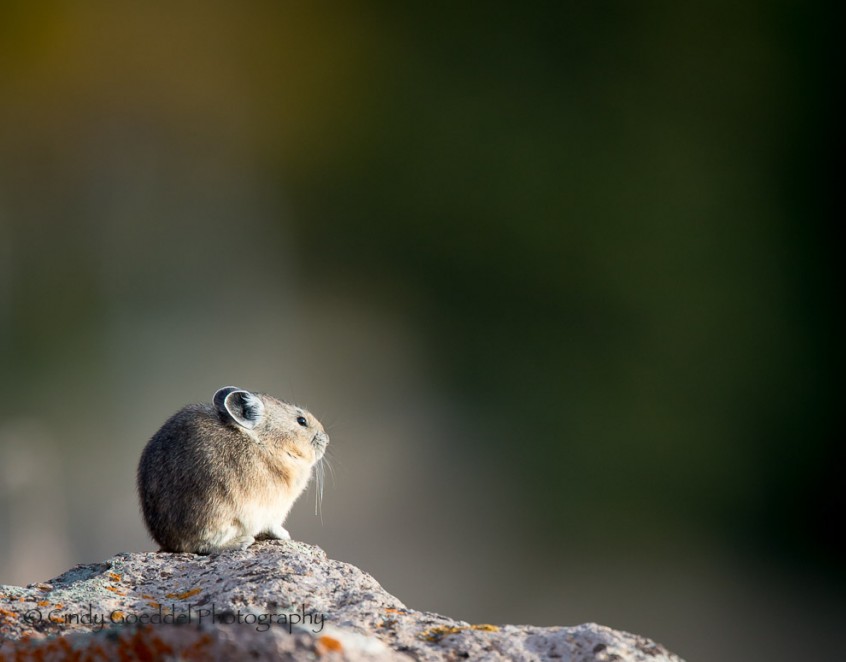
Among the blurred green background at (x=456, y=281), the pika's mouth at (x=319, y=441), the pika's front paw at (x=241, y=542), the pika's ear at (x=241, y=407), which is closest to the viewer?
the pika's front paw at (x=241, y=542)

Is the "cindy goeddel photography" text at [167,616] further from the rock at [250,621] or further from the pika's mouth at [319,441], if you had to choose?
the pika's mouth at [319,441]

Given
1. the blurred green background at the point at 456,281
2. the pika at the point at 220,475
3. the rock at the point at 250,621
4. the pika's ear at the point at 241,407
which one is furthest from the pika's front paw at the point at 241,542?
the blurred green background at the point at 456,281

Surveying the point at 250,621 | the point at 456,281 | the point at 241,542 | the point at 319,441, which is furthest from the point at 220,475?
the point at 456,281

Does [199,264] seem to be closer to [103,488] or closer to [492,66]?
[103,488]

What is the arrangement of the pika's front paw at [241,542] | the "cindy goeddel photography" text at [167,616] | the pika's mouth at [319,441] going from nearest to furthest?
the "cindy goeddel photography" text at [167,616] → the pika's front paw at [241,542] → the pika's mouth at [319,441]

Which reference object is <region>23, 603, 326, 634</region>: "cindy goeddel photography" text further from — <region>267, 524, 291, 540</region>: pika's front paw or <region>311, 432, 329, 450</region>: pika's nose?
<region>311, 432, 329, 450</region>: pika's nose

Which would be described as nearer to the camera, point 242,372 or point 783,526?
point 242,372

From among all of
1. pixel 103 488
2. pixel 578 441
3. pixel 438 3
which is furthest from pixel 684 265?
pixel 103 488

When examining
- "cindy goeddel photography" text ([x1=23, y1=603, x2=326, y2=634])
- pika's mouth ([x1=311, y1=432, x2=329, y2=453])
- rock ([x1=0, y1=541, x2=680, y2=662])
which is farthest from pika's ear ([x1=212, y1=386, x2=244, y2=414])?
"cindy goeddel photography" text ([x1=23, y1=603, x2=326, y2=634])

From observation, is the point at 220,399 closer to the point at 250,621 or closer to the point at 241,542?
the point at 241,542
